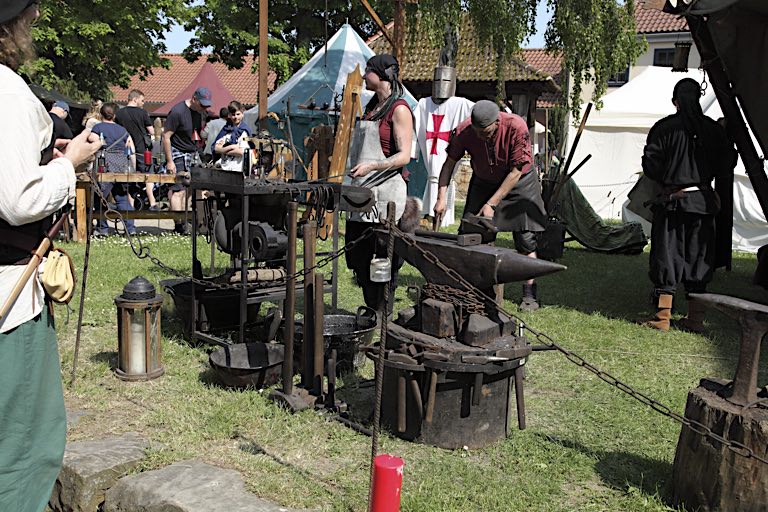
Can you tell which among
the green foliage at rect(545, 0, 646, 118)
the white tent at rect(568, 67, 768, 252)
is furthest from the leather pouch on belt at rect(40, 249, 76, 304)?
the white tent at rect(568, 67, 768, 252)

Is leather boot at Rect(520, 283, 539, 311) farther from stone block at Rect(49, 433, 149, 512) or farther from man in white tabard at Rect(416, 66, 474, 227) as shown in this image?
man in white tabard at Rect(416, 66, 474, 227)

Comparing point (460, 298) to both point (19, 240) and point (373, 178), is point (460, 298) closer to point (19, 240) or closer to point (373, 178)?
point (373, 178)

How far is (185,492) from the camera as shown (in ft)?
9.77

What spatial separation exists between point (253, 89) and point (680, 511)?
39.3 metres

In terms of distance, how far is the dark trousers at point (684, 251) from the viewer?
19.6 ft

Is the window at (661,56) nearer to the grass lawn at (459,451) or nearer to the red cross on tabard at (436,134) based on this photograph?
the red cross on tabard at (436,134)

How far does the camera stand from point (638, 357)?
17.1ft

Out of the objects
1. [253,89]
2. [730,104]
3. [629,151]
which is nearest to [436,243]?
[730,104]

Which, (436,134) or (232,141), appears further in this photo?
(436,134)

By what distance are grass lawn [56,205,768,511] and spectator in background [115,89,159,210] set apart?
19.2ft

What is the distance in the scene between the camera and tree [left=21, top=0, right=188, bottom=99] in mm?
22516

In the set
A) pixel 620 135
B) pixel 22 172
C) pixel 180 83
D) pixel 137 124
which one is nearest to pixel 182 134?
pixel 137 124

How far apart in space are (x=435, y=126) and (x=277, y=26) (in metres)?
15.1

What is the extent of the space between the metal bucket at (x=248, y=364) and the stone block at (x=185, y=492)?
98 centimetres
